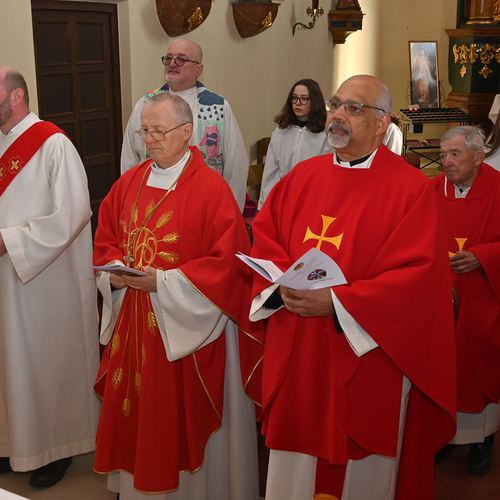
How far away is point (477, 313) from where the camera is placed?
11.5 ft

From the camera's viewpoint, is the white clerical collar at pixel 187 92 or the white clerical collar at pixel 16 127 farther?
the white clerical collar at pixel 187 92

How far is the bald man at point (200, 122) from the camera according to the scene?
15.2 feet

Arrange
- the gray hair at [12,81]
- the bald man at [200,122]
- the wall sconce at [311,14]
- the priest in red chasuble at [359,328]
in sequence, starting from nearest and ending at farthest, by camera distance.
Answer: the priest in red chasuble at [359,328] → the gray hair at [12,81] → the bald man at [200,122] → the wall sconce at [311,14]

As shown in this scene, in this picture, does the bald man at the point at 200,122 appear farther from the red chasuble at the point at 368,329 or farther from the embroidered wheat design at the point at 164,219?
the red chasuble at the point at 368,329

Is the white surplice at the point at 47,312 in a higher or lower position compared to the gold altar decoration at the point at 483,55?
lower

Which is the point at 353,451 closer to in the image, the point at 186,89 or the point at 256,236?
the point at 256,236

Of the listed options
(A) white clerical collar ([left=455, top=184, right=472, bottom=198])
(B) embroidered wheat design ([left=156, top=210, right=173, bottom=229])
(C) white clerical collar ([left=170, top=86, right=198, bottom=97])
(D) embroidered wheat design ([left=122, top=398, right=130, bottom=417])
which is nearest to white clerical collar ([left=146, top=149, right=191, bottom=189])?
(B) embroidered wheat design ([left=156, top=210, right=173, bottom=229])

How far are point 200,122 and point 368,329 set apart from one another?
277 cm

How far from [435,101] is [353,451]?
36.6ft

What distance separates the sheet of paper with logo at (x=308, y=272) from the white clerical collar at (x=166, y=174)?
77 centimetres

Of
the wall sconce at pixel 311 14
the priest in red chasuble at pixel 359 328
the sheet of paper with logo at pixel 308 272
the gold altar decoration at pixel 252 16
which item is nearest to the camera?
the sheet of paper with logo at pixel 308 272

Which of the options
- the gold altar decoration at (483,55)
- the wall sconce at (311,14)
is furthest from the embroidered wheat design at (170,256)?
the gold altar decoration at (483,55)

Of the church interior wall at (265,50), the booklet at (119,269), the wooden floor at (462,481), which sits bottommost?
the wooden floor at (462,481)

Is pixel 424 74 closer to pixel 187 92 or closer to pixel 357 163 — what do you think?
pixel 187 92
